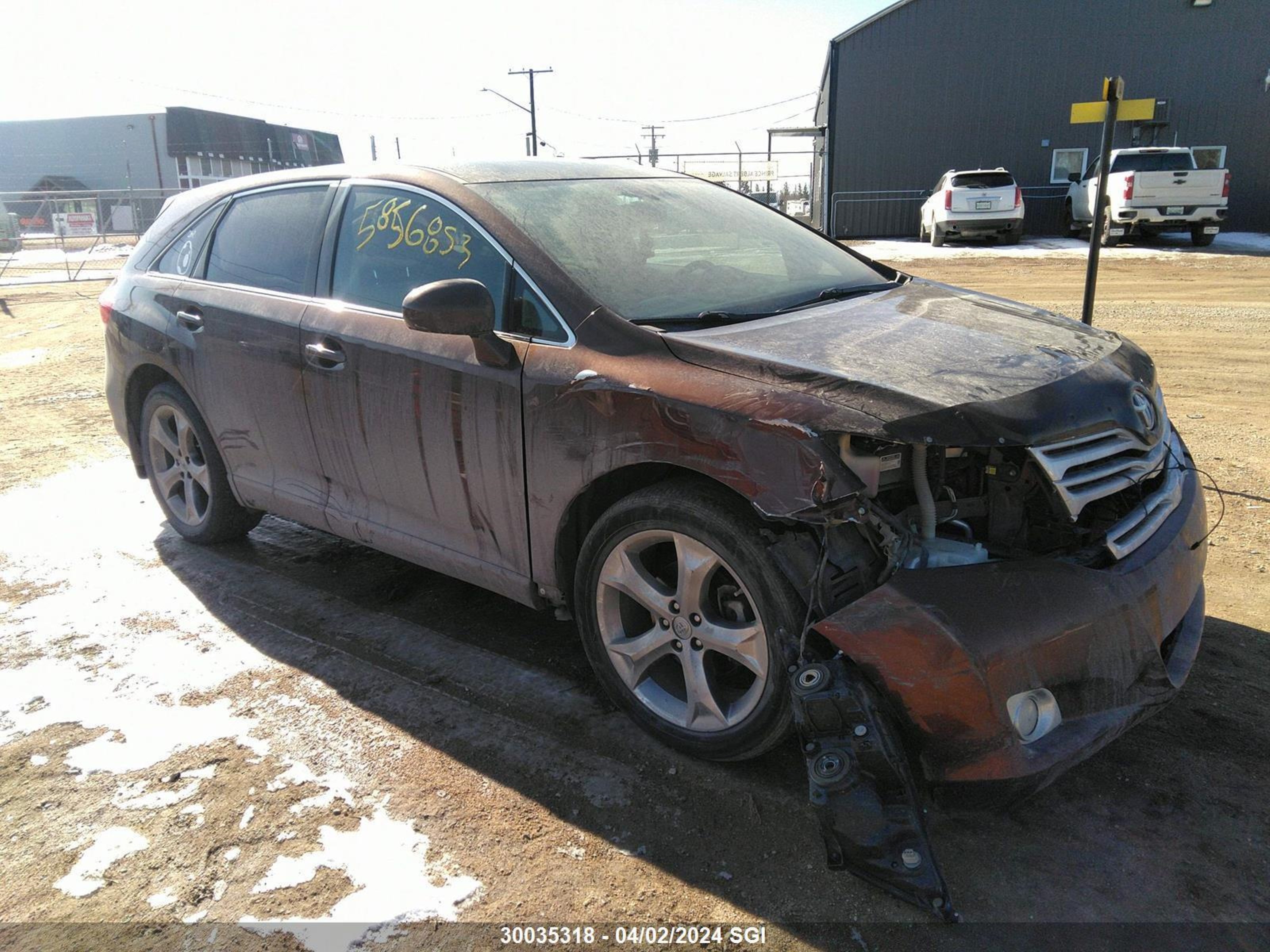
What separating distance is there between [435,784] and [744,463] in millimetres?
1364

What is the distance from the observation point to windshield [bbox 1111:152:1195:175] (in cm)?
1977

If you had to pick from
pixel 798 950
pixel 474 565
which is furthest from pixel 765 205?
pixel 798 950

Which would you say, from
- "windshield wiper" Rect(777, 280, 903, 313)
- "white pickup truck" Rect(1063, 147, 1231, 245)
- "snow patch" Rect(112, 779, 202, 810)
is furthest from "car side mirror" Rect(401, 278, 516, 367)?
"white pickup truck" Rect(1063, 147, 1231, 245)

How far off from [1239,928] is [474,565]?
2.42 m

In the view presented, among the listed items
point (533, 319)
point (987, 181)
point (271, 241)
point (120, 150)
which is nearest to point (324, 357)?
point (271, 241)

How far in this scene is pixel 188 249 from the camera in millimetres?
4660

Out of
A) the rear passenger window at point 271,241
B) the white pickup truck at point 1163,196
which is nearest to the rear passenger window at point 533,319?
the rear passenger window at point 271,241

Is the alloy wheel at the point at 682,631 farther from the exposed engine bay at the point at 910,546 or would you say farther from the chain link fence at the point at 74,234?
the chain link fence at the point at 74,234

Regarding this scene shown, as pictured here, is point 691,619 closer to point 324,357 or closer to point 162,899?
point 162,899

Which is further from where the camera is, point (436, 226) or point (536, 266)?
point (436, 226)

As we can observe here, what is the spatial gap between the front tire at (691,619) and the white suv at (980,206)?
839 inches

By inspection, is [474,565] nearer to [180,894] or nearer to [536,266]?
[536,266]

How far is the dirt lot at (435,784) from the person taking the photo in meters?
2.37

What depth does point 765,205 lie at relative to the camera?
179 inches
